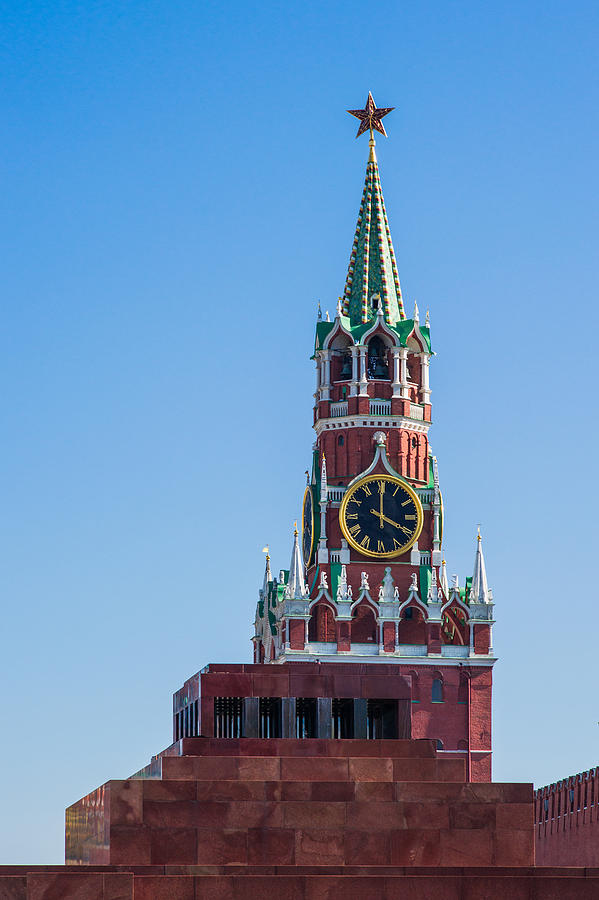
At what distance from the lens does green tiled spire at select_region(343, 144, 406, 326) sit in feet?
425

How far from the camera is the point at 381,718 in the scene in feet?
220

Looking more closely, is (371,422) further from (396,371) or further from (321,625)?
(321,625)

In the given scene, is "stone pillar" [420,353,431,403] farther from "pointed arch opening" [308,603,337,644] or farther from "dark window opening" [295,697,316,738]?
"dark window opening" [295,697,316,738]

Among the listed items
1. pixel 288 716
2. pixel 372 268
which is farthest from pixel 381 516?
pixel 288 716

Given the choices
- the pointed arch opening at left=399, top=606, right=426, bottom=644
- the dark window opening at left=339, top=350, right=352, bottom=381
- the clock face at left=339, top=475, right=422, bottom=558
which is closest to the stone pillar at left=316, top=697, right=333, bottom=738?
the pointed arch opening at left=399, top=606, right=426, bottom=644

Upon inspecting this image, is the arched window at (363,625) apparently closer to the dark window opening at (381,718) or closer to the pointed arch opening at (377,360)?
the pointed arch opening at (377,360)

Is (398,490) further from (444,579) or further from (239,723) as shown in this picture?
(239,723)

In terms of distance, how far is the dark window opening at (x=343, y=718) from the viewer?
66.6 metres

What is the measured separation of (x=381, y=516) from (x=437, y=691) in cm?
978

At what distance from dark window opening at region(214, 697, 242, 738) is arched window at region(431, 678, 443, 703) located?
2168 inches

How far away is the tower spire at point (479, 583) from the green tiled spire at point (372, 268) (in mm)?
14545

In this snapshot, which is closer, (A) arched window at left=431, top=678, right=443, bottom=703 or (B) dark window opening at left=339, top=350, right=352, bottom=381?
(A) arched window at left=431, top=678, right=443, bottom=703

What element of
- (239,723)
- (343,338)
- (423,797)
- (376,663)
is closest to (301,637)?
(376,663)

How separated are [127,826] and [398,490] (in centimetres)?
6704
